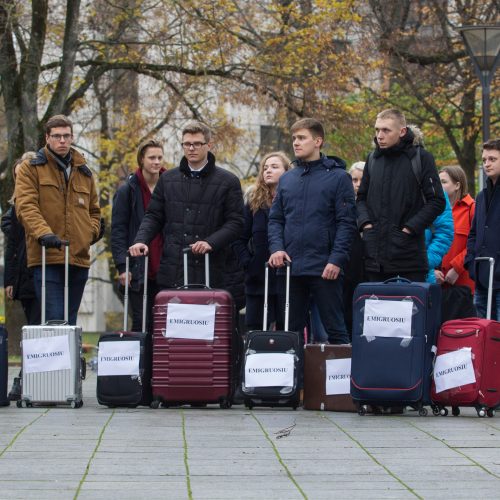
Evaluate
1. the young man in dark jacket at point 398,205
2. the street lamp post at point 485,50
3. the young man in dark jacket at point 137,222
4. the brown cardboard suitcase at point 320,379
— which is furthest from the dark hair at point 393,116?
the street lamp post at point 485,50

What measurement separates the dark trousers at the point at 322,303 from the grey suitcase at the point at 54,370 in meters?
1.62

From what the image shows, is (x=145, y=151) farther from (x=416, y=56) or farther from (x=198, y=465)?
(x=416, y=56)

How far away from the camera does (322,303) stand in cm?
1021

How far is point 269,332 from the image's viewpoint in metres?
10.0

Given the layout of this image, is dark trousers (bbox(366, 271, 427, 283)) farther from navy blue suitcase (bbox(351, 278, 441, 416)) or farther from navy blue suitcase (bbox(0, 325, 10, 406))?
navy blue suitcase (bbox(0, 325, 10, 406))

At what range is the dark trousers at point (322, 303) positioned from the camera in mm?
10188

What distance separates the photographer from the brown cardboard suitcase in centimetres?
1005

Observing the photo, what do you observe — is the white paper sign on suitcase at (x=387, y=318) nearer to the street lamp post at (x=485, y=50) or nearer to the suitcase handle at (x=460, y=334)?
the suitcase handle at (x=460, y=334)

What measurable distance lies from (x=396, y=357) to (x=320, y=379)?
0.74 m

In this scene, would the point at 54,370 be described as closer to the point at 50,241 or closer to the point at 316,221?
the point at 50,241

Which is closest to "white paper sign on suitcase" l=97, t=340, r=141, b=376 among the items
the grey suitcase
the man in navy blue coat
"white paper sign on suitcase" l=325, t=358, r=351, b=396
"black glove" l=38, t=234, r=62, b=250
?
the grey suitcase

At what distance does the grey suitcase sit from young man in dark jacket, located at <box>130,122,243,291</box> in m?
0.89

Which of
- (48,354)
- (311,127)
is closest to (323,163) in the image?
(311,127)

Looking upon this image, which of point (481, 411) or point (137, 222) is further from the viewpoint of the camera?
point (137, 222)
